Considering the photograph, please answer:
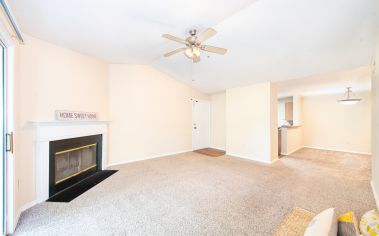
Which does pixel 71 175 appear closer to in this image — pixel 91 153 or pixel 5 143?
pixel 91 153

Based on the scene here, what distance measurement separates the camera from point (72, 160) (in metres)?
2.97

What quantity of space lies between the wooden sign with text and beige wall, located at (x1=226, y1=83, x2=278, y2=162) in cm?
405

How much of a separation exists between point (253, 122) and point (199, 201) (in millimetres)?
3099

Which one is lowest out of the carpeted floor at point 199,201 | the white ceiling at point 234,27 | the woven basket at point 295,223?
the carpeted floor at point 199,201

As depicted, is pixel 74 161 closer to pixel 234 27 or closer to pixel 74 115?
pixel 74 115

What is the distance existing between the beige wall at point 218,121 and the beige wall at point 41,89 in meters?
4.31

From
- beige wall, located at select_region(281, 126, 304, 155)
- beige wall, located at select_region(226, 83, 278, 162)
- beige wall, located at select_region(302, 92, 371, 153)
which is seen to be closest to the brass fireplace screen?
beige wall, located at select_region(226, 83, 278, 162)

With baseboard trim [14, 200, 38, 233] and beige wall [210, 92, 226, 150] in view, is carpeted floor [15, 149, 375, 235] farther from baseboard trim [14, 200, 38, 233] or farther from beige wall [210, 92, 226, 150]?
beige wall [210, 92, 226, 150]

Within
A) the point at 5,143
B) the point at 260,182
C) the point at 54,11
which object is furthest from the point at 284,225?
the point at 54,11

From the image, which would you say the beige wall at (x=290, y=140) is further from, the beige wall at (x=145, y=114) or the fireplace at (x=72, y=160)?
the fireplace at (x=72, y=160)

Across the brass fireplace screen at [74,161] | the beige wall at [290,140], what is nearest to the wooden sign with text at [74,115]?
the brass fireplace screen at [74,161]

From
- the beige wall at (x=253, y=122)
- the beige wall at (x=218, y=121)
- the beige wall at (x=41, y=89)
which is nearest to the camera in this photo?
the beige wall at (x=41, y=89)

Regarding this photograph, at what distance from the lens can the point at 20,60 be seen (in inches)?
83.2

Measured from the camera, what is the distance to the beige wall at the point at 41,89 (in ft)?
6.78
